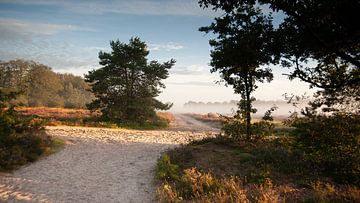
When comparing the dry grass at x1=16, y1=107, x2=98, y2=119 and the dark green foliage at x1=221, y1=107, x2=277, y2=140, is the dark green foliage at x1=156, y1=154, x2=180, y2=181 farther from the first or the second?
the dry grass at x1=16, y1=107, x2=98, y2=119

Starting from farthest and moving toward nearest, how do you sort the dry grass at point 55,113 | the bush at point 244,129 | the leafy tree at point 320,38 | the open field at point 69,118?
the dry grass at point 55,113 < the open field at point 69,118 < the bush at point 244,129 < the leafy tree at point 320,38

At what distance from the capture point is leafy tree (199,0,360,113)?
760 cm

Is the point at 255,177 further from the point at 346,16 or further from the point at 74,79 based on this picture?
the point at 74,79

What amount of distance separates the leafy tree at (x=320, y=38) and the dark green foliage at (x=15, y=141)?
9759 millimetres

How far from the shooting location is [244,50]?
369 inches

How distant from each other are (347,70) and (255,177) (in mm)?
4819

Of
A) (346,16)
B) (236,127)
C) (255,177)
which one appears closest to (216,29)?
(346,16)

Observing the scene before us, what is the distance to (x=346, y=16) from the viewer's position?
759cm

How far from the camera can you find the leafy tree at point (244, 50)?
911 centimetres

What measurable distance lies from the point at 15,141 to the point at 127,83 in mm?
18871

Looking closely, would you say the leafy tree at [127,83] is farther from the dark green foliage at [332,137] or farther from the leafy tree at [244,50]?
the dark green foliage at [332,137]

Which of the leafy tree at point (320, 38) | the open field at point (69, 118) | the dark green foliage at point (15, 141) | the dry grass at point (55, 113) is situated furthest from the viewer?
the dry grass at point (55, 113)

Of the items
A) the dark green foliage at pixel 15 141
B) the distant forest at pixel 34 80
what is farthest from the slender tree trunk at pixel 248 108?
the distant forest at pixel 34 80

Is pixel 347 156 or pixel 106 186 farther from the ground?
pixel 347 156
